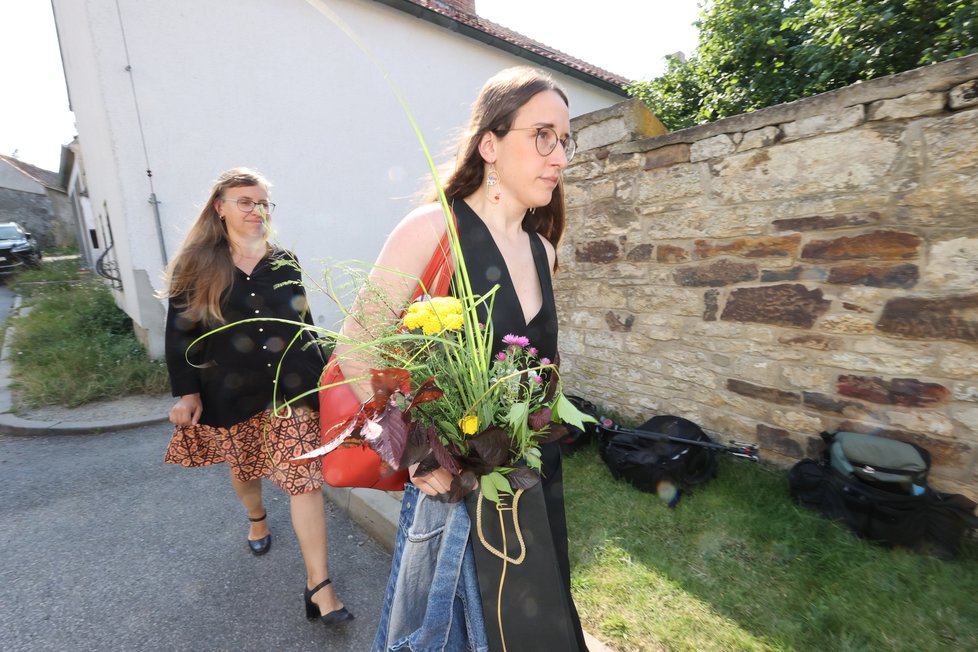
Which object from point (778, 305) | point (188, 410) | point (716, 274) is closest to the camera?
point (188, 410)

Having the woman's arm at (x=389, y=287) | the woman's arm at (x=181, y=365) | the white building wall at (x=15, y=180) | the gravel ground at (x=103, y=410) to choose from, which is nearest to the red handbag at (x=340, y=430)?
the woman's arm at (x=389, y=287)

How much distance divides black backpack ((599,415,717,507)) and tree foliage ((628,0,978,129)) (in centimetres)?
430

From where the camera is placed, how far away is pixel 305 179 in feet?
23.4

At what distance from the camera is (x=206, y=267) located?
7.45ft

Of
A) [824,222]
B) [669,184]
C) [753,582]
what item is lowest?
[753,582]

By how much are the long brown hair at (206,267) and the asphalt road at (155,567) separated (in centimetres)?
153

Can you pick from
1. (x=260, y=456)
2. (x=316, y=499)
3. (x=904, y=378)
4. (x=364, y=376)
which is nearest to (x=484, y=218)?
(x=364, y=376)

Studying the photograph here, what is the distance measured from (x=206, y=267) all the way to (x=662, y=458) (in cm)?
292

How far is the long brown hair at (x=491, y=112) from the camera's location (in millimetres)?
1353

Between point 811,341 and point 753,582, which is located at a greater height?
point 811,341

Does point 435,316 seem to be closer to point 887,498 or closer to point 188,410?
point 188,410

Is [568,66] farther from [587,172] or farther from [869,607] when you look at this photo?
[869,607]

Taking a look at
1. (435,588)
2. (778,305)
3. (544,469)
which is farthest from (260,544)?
(778,305)

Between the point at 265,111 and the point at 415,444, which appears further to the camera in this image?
the point at 265,111
